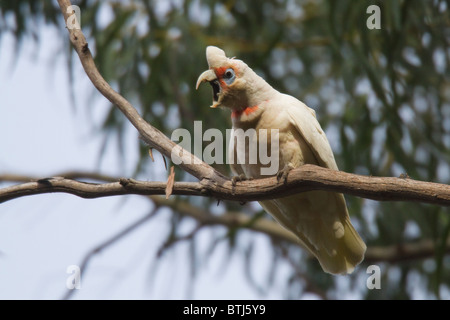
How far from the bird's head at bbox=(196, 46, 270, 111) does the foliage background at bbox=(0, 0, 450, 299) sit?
102 centimetres

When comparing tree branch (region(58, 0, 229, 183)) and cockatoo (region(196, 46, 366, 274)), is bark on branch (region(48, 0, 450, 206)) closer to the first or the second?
tree branch (region(58, 0, 229, 183))

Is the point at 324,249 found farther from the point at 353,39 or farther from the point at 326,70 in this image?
the point at 326,70

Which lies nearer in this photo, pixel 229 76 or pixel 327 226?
pixel 229 76

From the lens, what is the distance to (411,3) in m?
3.37

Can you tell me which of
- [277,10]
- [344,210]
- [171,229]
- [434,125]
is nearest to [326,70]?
[277,10]

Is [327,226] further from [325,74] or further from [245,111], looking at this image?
[325,74]

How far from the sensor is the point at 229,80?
236 centimetres

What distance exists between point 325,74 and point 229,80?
2564 millimetres

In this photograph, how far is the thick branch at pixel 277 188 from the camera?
1.85 m

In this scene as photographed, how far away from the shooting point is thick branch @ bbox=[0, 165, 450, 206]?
1.85 metres

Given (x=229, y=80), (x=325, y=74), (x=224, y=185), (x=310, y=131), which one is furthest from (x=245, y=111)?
(x=325, y=74)

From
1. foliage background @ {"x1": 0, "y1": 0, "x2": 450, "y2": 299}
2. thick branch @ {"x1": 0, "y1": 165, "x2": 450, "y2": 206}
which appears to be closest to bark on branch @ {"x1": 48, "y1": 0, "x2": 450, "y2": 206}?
thick branch @ {"x1": 0, "y1": 165, "x2": 450, "y2": 206}

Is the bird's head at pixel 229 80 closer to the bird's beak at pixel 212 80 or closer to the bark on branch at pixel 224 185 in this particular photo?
the bird's beak at pixel 212 80

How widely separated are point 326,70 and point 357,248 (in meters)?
2.65
